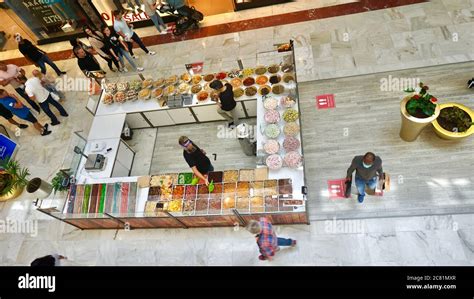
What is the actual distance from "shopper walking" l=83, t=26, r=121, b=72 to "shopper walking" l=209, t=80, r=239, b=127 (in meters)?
3.69

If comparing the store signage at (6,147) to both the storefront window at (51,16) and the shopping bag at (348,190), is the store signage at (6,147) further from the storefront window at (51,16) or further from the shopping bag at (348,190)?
the shopping bag at (348,190)

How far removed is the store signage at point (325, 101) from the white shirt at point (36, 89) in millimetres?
6277

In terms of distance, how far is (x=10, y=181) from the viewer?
707cm

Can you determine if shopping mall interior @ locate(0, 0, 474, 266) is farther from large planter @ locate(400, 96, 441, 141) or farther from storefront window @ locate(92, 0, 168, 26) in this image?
storefront window @ locate(92, 0, 168, 26)

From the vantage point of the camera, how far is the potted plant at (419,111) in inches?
215

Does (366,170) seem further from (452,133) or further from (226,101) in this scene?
(226,101)

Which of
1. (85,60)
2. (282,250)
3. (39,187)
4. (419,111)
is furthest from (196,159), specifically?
(85,60)

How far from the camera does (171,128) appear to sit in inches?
305

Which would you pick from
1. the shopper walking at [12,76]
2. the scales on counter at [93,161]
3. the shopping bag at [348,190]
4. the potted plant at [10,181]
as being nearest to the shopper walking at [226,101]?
the scales on counter at [93,161]

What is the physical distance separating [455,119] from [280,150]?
125 inches

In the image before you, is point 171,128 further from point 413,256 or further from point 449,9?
point 449,9

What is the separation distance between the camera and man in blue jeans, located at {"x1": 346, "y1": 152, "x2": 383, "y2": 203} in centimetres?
477
